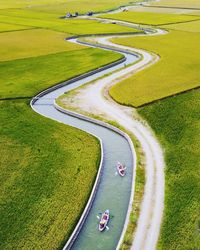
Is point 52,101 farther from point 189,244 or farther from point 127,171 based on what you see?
point 189,244

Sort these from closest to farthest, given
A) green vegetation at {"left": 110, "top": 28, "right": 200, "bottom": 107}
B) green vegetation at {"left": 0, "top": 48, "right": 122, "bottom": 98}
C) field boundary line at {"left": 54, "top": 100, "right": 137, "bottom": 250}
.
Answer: field boundary line at {"left": 54, "top": 100, "right": 137, "bottom": 250}, green vegetation at {"left": 110, "top": 28, "right": 200, "bottom": 107}, green vegetation at {"left": 0, "top": 48, "right": 122, "bottom": 98}

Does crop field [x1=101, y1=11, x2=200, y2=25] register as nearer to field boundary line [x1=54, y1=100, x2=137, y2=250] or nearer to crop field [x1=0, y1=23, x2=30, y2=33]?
crop field [x1=0, y1=23, x2=30, y2=33]

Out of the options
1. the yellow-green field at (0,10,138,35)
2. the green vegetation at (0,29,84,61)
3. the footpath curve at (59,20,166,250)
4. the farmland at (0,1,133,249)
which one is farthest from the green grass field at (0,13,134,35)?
the footpath curve at (59,20,166,250)

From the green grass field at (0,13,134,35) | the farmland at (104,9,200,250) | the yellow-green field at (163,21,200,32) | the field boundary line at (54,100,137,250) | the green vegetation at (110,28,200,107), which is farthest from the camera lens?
the yellow-green field at (163,21,200,32)

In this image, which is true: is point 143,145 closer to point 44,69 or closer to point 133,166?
point 133,166

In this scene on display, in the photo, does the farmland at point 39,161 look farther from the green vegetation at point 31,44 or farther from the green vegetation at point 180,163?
the green vegetation at point 180,163

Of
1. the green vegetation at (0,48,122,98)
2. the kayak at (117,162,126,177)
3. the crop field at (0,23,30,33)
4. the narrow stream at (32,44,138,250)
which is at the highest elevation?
the crop field at (0,23,30,33)
